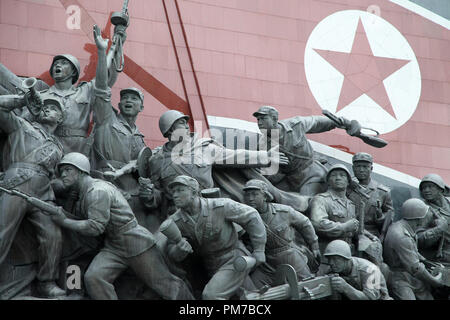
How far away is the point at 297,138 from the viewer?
1330cm

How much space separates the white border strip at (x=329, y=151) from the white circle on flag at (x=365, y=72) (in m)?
0.49

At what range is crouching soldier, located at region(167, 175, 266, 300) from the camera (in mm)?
11883

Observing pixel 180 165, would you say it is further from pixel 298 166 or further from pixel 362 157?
pixel 362 157

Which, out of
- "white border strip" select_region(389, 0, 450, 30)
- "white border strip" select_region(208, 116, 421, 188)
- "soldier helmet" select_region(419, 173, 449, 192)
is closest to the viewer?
"white border strip" select_region(208, 116, 421, 188)

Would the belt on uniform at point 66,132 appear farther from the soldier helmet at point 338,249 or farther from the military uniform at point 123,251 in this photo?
the soldier helmet at point 338,249

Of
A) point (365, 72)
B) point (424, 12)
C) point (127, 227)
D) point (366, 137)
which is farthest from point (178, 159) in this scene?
point (424, 12)

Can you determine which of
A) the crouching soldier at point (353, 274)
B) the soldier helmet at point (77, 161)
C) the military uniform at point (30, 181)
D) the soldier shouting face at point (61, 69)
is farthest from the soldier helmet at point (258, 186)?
the soldier shouting face at point (61, 69)

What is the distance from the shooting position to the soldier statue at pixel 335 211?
1285 centimetres

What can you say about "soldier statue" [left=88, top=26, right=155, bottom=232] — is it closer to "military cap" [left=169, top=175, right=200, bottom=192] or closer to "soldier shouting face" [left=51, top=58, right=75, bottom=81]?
"soldier shouting face" [left=51, top=58, right=75, bottom=81]

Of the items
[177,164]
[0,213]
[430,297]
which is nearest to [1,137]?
[0,213]

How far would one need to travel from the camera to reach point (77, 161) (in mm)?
11883

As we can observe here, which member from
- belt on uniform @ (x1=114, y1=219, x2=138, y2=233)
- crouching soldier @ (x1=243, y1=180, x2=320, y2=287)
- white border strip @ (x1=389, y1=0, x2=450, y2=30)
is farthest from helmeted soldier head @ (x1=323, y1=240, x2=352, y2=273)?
white border strip @ (x1=389, y1=0, x2=450, y2=30)

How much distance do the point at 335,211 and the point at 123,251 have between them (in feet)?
8.07
